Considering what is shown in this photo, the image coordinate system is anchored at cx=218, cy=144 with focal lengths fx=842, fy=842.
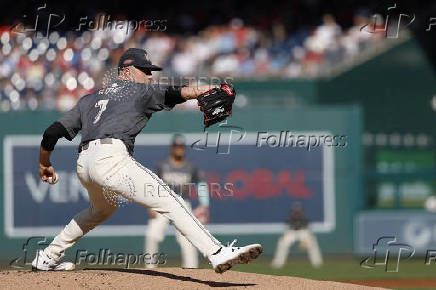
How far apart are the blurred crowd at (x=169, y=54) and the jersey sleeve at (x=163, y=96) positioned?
6.56m

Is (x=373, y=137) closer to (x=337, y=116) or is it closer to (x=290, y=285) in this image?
(x=337, y=116)

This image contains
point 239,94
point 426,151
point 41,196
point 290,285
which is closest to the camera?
point 290,285

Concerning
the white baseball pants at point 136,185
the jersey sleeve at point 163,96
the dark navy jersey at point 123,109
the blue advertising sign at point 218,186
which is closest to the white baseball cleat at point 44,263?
the white baseball pants at point 136,185

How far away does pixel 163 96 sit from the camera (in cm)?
600

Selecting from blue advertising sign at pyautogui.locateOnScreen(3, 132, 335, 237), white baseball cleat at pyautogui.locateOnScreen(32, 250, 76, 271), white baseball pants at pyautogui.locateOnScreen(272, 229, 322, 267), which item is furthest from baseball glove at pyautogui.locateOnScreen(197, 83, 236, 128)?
white baseball pants at pyautogui.locateOnScreen(272, 229, 322, 267)

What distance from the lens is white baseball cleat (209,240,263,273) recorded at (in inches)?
224

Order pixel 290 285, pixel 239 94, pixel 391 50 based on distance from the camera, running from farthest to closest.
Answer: pixel 391 50, pixel 239 94, pixel 290 285

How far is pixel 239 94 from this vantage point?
585 inches

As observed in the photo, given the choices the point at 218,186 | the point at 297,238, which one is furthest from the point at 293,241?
the point at 218,186

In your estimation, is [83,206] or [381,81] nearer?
[83,206]

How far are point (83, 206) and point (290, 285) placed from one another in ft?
22.7

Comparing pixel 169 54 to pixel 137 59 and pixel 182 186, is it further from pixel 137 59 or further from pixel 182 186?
pixel 137 59

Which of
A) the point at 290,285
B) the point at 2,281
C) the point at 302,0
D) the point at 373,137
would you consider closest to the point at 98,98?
the point at 2,281

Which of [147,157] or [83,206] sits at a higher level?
[147,157]
